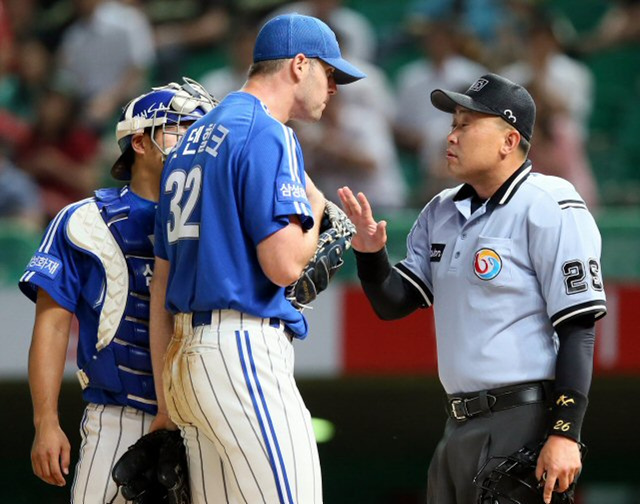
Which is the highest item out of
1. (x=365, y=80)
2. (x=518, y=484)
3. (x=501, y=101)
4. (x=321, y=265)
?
(x=365, y=80)

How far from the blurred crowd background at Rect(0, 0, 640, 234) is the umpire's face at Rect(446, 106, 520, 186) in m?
3.19

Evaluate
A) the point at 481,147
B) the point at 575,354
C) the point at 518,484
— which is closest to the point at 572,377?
the point at 575,354

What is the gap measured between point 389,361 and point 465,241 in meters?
2.57

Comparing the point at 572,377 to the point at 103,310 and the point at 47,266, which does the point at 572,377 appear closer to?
the point at 103,310

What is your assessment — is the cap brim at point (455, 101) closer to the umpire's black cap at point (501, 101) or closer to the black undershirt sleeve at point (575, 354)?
the umpire's black cap at point (501, 101)

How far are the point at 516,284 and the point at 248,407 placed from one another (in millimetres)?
825

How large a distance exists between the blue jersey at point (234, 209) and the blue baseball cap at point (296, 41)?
0.62 feet

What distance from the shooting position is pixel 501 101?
10.7 feet

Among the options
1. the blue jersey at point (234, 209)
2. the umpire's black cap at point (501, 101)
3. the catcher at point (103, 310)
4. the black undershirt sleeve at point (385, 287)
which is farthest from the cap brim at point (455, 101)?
the catcher at point (103, 310)

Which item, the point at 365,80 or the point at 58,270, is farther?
the point at 365,80

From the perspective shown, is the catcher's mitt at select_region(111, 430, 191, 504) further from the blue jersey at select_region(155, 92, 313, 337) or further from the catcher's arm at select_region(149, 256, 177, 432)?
the blue jersey at select_region(155, 92, 313, 337)

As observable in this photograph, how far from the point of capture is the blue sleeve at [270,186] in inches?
109

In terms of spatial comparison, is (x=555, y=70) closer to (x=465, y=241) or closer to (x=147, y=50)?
(x=147, y=50)

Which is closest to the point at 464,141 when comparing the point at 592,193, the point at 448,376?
the point at 448,376
